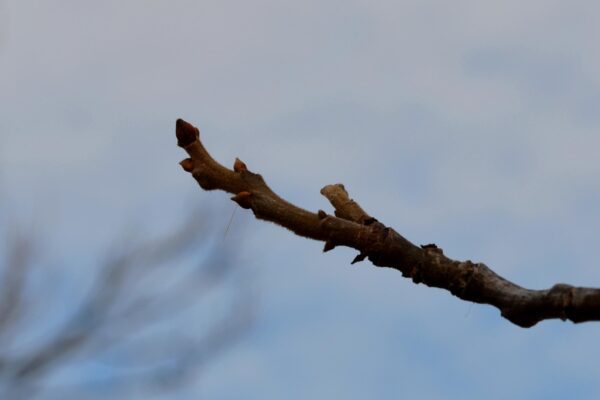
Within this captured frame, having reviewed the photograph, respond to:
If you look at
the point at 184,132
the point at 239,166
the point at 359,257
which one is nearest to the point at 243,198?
the point at 239,166

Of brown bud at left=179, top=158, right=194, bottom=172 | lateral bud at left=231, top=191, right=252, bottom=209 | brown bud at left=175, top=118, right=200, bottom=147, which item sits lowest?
lateral bud at left=231, top=191, right=252, bottom=209

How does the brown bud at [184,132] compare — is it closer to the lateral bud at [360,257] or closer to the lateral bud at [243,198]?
the lateral bud at [243,198]

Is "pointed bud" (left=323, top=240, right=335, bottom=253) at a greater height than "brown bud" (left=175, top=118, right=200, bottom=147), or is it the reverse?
"brown bud" (left=175, top=118, right=200, bottom=147)

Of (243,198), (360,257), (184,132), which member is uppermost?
(184,132)

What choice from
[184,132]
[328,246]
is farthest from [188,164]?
[328,246]

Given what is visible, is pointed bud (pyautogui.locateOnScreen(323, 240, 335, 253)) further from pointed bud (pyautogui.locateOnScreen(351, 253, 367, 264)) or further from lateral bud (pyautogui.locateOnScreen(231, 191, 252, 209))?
lateral bud (pyautogui.locateOnScreen(231, 191, 252, 209))

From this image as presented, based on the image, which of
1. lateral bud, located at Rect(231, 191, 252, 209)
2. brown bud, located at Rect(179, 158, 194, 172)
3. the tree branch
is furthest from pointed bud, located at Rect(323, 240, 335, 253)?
brown bud, located at Rect(179, 158, 194, 172)

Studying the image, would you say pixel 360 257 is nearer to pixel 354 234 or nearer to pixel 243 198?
pixel 354 234

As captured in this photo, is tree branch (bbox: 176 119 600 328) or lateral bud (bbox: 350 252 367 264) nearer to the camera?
tree branch (bbox: 176 119 600 328)

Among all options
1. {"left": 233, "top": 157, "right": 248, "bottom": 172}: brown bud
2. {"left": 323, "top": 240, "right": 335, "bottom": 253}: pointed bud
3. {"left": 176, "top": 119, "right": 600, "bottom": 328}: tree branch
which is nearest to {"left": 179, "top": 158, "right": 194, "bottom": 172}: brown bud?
{"left": 176, "top": 119, "right": 600, "bottom": 328}: tree branch

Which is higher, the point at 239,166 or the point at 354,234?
the point at 239,166
